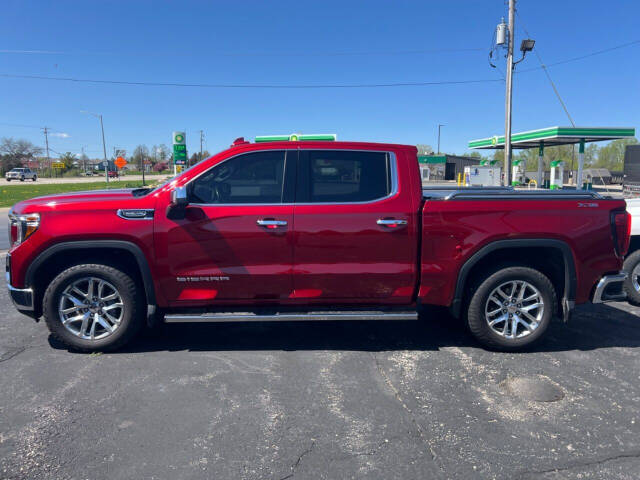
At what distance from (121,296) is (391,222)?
2.56 metres

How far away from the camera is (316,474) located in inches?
108

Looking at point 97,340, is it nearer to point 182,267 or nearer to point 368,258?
point 182,267

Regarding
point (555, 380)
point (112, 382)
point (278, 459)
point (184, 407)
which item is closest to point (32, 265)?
point (112, 382)

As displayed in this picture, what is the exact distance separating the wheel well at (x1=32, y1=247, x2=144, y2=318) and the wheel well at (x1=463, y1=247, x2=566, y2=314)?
318cm

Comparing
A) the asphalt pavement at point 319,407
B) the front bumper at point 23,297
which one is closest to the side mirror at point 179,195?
the asphalt pavement at point 319,407

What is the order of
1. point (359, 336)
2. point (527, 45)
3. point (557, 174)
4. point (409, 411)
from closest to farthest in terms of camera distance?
point (409, 411) < point (359, 336) < point (527, 45) < point (557, 174)

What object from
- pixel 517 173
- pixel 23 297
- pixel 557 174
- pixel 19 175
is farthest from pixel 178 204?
pixel 19 175

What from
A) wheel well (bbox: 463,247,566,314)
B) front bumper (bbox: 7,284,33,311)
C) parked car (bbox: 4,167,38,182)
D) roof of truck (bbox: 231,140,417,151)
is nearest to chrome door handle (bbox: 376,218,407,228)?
roof of truck (bbox: 231,140,417,151)

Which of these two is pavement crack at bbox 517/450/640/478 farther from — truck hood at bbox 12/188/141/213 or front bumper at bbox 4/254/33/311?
front bumper at bbox 4/254/33/311

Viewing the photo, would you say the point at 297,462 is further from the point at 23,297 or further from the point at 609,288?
the point at 609,288

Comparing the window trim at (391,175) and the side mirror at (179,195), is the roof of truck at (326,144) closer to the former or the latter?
the window trim at (391,175)

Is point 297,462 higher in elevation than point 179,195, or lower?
lower

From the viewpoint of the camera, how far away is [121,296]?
171 inches

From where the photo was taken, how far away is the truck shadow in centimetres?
479
